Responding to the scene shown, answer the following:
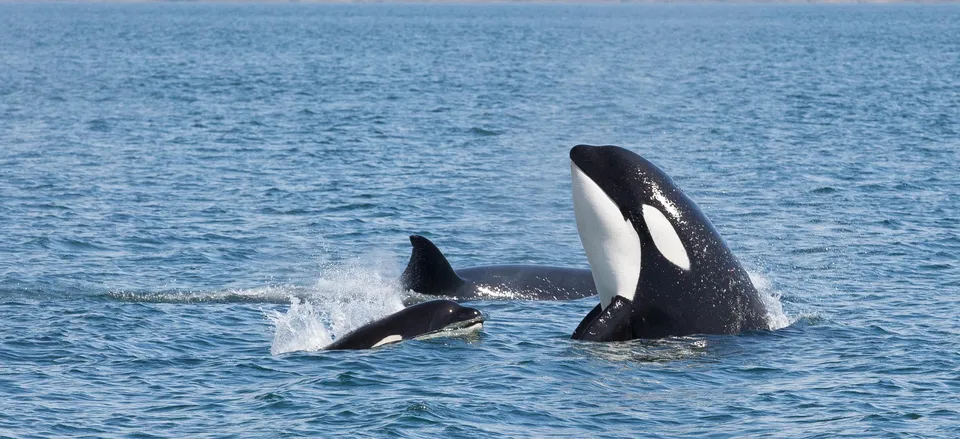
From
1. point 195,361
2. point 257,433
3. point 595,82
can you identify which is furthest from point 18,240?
point 595,82

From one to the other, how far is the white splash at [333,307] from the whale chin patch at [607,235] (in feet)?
13.1

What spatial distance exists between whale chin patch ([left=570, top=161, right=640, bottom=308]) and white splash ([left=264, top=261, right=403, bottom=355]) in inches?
158

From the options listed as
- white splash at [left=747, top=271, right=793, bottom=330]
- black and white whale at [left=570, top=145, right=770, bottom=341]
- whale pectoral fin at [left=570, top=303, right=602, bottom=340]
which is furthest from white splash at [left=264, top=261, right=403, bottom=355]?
white splash at [left=747, top=271, right=793, bottom=330]

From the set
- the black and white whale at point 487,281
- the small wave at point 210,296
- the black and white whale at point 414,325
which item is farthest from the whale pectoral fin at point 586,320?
the small wave at point 210,296

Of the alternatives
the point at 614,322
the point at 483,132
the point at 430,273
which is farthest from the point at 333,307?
the point at 483,132

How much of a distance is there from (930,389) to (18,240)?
1707cm

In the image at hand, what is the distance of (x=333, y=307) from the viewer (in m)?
19.9

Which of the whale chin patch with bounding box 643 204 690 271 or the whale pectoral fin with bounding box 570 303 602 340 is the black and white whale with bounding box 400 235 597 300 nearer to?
the whale pectoral fin with bounding box 570 303 602 340

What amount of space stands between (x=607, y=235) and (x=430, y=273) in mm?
6190

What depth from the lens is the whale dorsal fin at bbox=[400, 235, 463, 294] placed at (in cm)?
2062

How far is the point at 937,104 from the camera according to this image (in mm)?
56094

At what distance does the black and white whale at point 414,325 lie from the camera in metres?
16.7

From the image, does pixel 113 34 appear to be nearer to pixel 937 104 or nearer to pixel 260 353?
pixel 937 104

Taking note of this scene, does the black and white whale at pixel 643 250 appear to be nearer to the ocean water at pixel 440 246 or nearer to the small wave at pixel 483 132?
the ocean water at pixel 440 246
